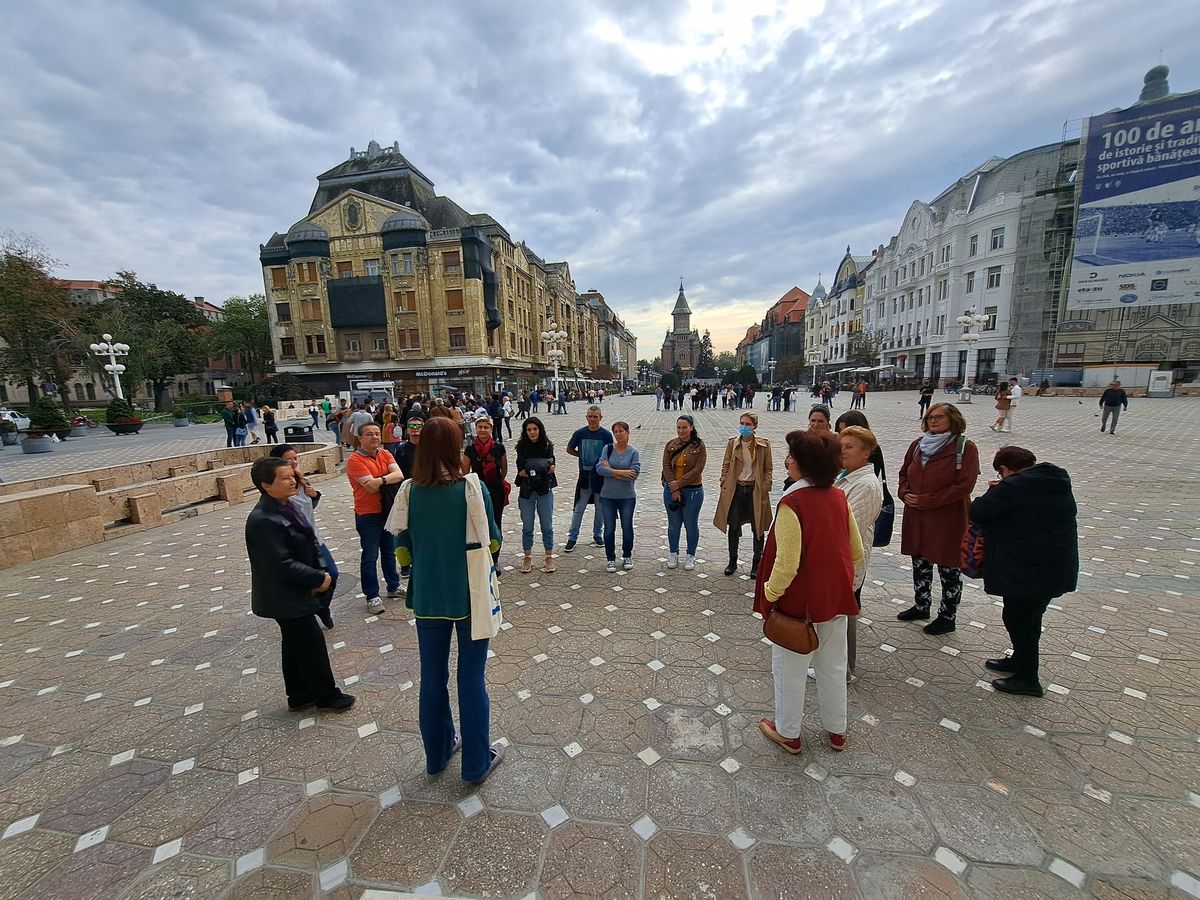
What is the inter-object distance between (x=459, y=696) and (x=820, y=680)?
2.08 m

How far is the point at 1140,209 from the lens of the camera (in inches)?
1331

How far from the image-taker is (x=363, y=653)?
4152mm

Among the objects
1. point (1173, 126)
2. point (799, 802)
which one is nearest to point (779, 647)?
point (799, 802)

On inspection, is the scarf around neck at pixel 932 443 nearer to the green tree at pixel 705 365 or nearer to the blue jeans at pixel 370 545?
the blue jeans at pixel 370 545

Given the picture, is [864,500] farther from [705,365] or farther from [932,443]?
[705,365]

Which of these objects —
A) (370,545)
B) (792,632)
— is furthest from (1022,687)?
(370,545)

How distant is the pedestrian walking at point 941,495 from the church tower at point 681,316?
494 ft

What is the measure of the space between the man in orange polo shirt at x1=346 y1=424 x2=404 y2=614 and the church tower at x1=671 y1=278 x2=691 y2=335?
15053cm

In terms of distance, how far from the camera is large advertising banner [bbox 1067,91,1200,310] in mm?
32594

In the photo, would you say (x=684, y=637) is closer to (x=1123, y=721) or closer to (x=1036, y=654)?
(x=1036, y=654)

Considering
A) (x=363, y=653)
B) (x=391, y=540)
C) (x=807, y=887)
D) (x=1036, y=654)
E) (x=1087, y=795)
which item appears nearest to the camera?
(x=807, y=887)

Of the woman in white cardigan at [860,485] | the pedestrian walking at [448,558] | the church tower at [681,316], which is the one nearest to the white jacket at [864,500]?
the woman in white cardigan at [860,485]

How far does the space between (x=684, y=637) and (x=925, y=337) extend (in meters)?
59.9

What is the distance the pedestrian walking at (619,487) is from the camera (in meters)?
5.61
